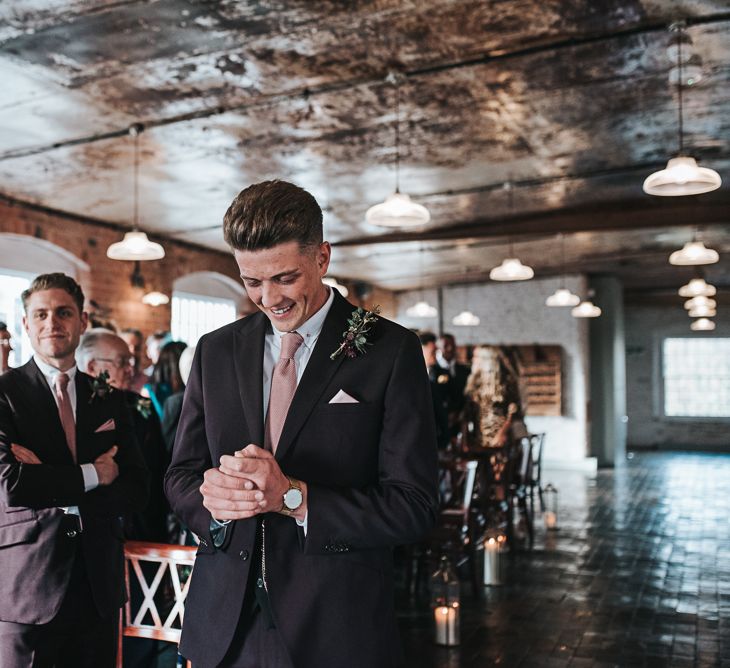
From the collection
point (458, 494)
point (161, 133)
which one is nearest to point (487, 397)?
point (458, 494)

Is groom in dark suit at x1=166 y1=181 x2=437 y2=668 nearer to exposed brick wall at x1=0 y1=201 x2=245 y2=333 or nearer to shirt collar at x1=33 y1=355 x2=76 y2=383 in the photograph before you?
shirt collar at x1=33 y1=355 x2=76 y2=383

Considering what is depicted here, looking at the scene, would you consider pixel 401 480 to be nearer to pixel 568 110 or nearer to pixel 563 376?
pixel 568 110

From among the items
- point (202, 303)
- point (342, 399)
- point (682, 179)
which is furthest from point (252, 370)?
point (202, 303)

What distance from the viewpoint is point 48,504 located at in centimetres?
260

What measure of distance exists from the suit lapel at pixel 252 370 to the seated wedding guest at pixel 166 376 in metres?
3.16

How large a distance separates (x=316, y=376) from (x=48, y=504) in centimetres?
136

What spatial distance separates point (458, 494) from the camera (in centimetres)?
696

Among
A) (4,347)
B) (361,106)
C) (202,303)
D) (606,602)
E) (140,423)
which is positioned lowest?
(606,602)

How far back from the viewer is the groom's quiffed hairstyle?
5.38 feet

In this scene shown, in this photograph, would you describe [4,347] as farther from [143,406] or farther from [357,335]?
[357,335]

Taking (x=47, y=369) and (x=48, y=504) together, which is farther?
(x=47, y=369)

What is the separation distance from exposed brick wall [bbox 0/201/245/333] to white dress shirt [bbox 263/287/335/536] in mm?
8291

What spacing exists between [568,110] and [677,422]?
15.9m

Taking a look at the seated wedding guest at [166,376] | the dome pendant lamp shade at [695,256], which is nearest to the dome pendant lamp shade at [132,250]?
the seated wedding guest at [166,376]
